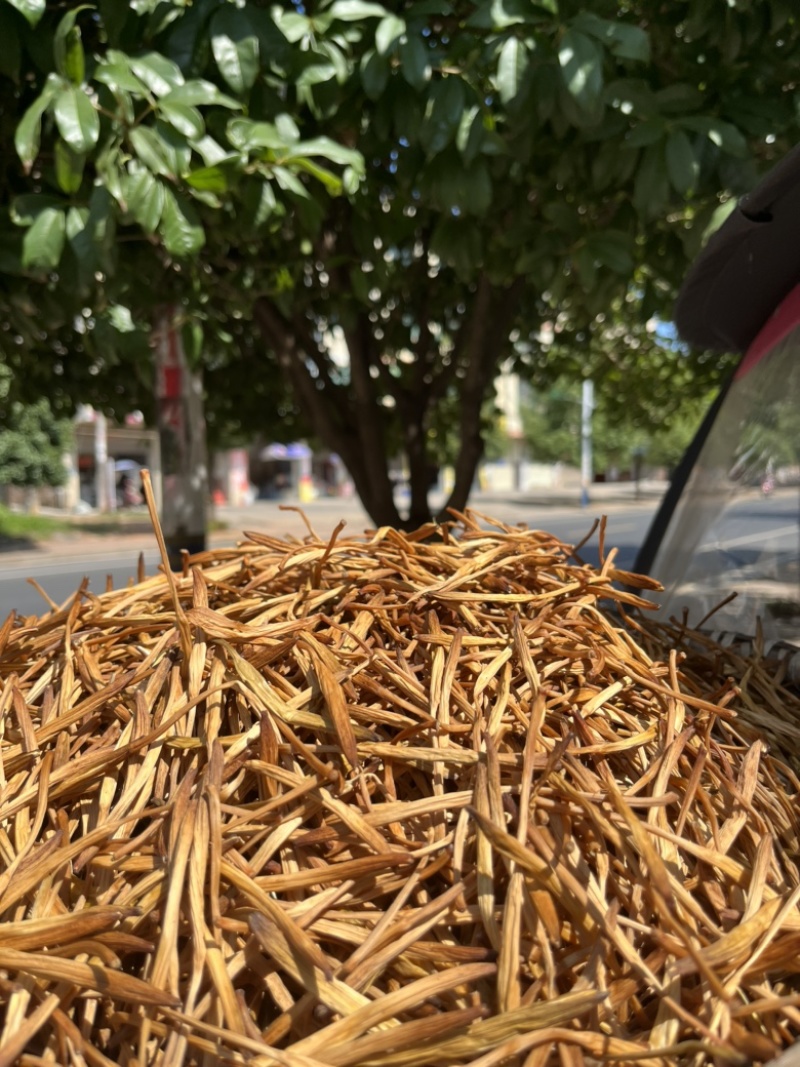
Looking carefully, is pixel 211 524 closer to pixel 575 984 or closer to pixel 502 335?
pixel 502 335

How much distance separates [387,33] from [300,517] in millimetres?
4539

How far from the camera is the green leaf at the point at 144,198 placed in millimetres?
1918

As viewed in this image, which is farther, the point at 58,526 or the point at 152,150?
the point at 58,526

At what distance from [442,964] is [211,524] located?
77.9 feet

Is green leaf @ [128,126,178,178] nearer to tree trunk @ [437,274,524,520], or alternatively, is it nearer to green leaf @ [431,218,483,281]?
green leaf @ [431,218,483,281]

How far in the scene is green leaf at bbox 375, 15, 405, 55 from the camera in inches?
87.3

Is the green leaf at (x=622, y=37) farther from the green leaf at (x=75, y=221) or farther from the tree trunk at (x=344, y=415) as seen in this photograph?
the tree trunk at (x=344, y=415)

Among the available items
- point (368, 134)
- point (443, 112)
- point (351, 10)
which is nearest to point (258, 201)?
point (443, 112)

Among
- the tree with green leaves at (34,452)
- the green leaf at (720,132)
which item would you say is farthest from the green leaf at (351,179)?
the tree with green leaves at (34,452)

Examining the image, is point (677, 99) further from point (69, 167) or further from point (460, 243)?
point (69, 167)

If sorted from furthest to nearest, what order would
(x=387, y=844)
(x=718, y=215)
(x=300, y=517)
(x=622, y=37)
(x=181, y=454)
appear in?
(x=300, y=517) → (x=181, y=454) → (x=718, y=215) → (x=622, y=37) → (x=387, y=844)

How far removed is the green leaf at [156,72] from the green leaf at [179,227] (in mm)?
235

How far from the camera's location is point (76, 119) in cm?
179

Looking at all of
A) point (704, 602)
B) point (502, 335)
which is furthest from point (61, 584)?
point (704, 602)
